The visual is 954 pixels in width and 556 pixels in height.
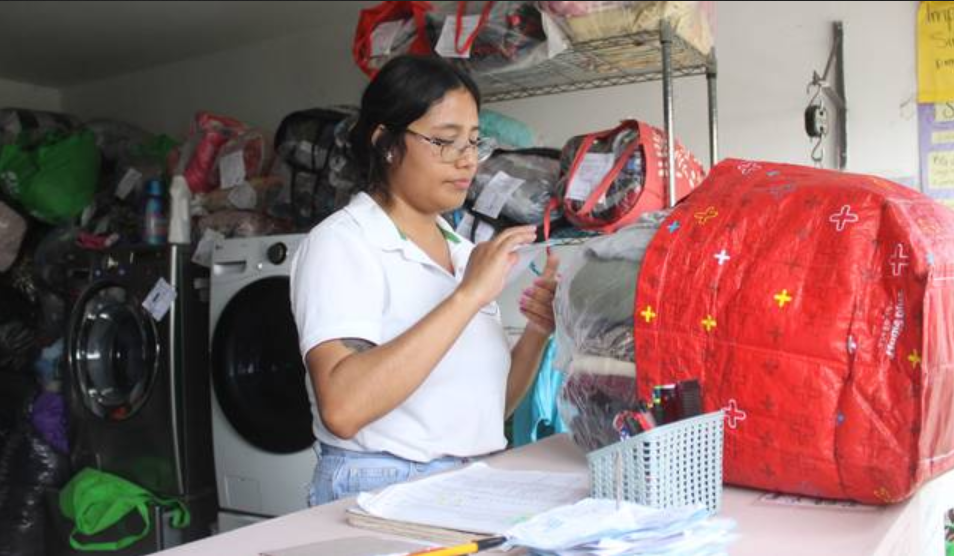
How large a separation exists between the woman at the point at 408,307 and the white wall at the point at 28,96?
12.5 ft

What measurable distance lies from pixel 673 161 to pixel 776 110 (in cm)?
63

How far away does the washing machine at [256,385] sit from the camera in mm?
2533

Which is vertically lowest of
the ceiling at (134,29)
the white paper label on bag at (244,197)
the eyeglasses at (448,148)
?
the eyeglasses at (448,148)

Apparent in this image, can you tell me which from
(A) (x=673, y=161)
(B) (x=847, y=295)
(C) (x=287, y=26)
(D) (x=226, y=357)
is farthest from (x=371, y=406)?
(C) (x=287, y=26)

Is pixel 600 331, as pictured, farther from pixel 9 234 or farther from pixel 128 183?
pixel 9 234

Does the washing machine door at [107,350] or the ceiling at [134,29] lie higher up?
the ceiling at [134,29]

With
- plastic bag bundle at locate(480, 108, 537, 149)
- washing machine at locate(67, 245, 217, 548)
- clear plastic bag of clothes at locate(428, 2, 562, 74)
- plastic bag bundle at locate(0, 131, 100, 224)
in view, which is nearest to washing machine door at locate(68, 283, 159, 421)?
washing machine at locate(67, 245, 217, 548)

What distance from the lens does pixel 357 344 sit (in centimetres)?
111

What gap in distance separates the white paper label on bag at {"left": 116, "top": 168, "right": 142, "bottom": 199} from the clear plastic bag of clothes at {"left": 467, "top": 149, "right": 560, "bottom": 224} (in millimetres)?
1811

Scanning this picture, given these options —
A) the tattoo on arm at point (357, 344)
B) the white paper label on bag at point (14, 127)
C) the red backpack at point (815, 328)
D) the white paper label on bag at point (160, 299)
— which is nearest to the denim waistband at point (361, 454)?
the tattoo on arm at point (357, 344)

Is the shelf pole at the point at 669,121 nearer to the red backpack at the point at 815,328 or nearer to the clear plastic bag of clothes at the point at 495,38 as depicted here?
the clear plastic bag of clothes at the point at 495,38

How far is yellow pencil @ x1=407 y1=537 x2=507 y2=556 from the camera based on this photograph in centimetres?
64

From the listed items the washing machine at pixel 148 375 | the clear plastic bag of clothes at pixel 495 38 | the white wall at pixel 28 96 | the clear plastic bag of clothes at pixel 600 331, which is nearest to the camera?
the clear plastic bag of clothes at pixel 600 331

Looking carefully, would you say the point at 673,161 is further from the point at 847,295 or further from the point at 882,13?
the point at 847,295
